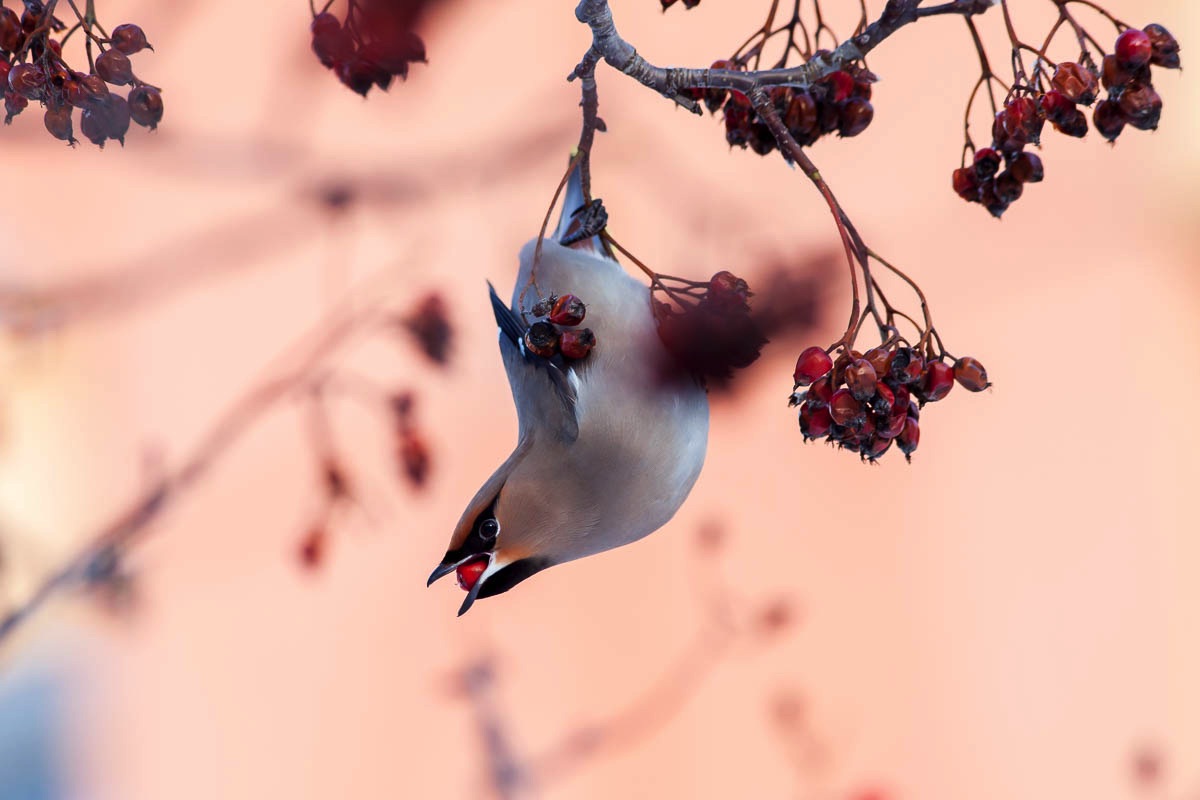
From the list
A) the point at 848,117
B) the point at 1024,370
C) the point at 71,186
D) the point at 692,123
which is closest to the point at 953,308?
the point at 1024,370

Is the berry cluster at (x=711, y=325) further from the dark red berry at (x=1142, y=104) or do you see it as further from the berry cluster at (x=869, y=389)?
the dark red berry at (x=1142, y=104)

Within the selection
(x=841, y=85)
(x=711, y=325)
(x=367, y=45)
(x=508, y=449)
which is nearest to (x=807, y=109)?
(x=841, y=85)

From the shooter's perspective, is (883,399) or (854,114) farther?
(854,114)

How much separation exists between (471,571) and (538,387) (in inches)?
4.9

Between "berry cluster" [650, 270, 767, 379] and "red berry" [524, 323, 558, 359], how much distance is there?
6 cm

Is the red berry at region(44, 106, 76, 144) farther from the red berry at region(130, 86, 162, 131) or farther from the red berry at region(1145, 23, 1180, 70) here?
the red berry at region(1145, 23, 1180, 70)

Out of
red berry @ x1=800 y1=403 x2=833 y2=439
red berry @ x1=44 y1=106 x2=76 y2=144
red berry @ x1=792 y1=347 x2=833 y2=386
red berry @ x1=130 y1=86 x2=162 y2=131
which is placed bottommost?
red berry @ x1=800 y1=403 x2=833 y2=439

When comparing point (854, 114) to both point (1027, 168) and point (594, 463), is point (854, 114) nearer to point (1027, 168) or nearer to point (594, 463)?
point (1027, 168)

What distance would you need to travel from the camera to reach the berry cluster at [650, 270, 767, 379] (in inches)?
22.0

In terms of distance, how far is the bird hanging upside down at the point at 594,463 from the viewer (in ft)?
2.09

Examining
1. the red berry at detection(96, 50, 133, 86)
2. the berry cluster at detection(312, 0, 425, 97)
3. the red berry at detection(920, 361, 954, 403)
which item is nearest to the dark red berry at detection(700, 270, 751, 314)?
the red berry at detection(920, 361, 954, 403)

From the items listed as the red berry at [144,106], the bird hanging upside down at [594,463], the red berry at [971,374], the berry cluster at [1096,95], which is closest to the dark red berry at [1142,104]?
the berry cluster at [1096,95]

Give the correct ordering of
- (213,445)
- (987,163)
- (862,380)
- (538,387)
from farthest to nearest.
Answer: (213,445), (538,387), (987,163), (862,380)

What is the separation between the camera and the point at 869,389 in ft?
1.58
